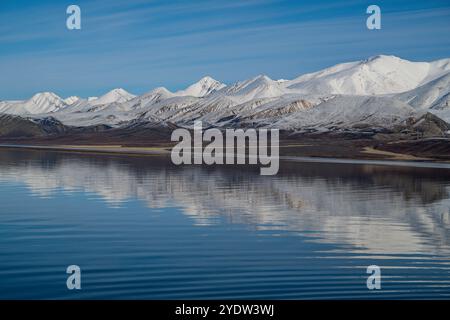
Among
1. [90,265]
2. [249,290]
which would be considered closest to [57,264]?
[90,265]

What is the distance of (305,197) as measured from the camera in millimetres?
39062

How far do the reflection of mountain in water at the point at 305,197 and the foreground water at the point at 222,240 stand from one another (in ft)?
0.33

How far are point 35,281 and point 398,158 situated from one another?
75808 millimetres

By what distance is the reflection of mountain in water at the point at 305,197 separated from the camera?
87.5ft

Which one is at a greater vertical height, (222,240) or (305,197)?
(305,197)

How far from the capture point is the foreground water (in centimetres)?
1780

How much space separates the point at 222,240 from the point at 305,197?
1532 cm

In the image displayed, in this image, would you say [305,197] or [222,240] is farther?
[305,197]

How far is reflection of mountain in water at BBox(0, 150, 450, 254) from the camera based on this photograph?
26656 mm

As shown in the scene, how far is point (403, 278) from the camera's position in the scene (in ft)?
61.9

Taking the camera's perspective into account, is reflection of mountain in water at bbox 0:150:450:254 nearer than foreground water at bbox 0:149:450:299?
No

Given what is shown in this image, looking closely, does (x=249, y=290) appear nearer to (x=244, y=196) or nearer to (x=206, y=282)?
(x=206, y=282)

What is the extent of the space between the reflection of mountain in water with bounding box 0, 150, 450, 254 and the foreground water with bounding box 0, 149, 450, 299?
10 centimetres

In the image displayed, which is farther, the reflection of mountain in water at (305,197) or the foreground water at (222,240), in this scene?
the reflection of mountain in water at (305,197)
